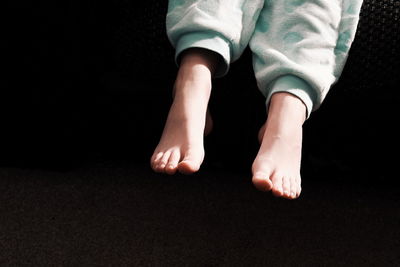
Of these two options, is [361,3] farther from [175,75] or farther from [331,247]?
[331,247]

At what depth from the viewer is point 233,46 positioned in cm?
85

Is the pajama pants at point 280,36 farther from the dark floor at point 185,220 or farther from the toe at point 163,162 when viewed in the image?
the dark floor at point 185,220

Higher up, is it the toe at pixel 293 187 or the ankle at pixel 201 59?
the ankle at pixel 201 59

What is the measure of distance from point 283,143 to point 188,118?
149 millimetres

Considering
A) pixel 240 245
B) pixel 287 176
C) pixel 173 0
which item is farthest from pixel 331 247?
pixel 173 0

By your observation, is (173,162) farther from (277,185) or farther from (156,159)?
(277,185)

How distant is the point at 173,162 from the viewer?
2.56ft

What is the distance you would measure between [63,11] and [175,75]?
0.22m

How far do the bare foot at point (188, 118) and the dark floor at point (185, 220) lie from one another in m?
0.24

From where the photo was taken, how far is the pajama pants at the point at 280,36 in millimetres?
819

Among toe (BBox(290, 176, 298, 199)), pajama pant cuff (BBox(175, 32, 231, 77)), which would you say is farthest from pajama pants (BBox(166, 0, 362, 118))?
toe (BBox(290, 176, 298, 199))

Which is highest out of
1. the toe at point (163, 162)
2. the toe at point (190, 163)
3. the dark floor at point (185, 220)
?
the toe at point (190, 163)

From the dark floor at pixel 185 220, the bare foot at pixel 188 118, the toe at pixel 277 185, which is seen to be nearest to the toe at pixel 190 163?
the bare foot at pixel 188 118

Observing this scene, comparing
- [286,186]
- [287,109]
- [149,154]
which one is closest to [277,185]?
[286,186]
